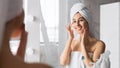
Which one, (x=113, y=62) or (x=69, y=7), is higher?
(x=69, y=7)

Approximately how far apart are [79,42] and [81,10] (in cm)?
21

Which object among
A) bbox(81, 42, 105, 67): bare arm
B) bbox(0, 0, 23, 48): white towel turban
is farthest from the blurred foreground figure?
bbox(81, 42, 105, 67): bare arm

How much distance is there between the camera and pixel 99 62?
58.2 inches

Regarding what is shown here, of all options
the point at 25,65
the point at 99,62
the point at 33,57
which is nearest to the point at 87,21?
the point at 99,62

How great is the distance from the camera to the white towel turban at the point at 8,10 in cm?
22

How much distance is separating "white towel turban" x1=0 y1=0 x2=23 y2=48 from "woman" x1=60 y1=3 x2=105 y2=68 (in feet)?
4.26

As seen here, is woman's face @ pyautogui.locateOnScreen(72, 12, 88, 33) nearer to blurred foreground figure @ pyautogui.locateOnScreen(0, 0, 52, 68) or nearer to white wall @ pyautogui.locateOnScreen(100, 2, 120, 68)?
white wall @ pyautogui.locateOnScreen(100, 2, 120, 68)

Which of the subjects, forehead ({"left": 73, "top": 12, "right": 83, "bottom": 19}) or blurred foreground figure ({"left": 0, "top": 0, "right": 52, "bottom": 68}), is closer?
Result: blurred foreground figure ({"left": 0, "top": 0, "right": 52, "bottom": 68})

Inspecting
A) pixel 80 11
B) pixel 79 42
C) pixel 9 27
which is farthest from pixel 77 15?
pixel 9 27

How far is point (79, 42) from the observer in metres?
1.57

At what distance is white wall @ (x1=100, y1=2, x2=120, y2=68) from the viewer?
156 cm

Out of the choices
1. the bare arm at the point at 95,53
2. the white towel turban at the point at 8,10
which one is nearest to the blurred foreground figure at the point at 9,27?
the white towel turban at the point at 8,10

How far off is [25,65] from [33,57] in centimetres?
133

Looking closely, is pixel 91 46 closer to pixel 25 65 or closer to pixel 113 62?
pixel 113 62
